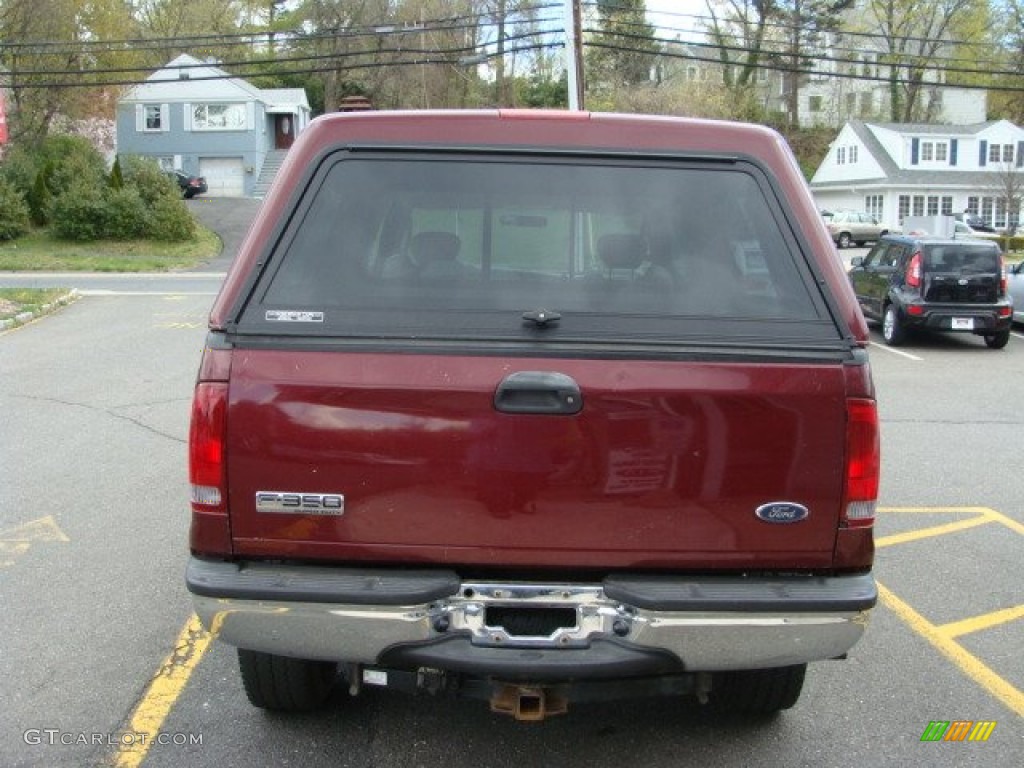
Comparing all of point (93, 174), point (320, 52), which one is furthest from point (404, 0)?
point (93, 174)

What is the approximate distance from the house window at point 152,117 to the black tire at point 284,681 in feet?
182

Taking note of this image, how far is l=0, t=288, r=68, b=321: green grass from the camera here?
50.6 feet

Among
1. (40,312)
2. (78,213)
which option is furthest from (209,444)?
(78,213)

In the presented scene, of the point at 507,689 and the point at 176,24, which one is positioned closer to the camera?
the point at 507,689

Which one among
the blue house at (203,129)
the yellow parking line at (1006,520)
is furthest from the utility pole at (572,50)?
the blue house at (203,129)

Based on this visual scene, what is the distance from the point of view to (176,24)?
63.1 m

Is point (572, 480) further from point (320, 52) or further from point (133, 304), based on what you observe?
point (320, 52)

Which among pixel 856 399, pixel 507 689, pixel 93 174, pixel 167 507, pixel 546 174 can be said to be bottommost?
pixel 167 507

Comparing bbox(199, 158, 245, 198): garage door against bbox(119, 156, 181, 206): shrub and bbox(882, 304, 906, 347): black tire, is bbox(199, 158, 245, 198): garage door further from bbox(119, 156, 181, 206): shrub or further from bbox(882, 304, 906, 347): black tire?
bbox(882, 304, 906, 347): black tire

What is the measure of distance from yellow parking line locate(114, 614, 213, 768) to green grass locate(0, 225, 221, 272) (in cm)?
2472

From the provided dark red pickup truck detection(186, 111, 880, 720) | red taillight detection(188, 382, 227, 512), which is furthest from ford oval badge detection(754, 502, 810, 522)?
red taillight detection(188, 382, 227, 512)

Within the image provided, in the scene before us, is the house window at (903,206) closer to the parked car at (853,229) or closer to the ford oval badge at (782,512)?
the parked car at (853,229)

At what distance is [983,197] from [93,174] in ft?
151

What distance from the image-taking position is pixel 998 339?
46.6 feet
